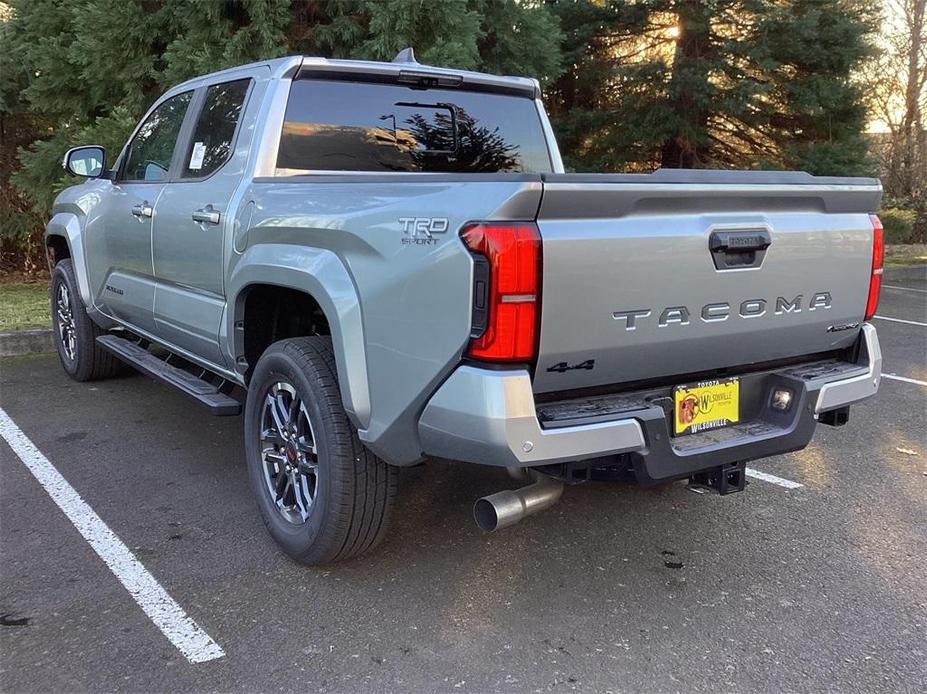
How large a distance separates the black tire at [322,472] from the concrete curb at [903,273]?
39.7 feet

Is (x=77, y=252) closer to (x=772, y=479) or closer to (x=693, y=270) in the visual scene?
(x=693, y=270)

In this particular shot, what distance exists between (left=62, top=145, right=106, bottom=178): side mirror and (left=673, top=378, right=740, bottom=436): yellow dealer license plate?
13.7 feet

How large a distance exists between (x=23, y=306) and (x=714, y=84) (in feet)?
30.3

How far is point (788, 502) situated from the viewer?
158 inches

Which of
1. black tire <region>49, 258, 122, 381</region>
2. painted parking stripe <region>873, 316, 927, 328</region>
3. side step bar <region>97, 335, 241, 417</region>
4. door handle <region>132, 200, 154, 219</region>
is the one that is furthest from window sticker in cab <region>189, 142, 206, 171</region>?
painted parking stripe <region>873, 316, 927, 328</region>

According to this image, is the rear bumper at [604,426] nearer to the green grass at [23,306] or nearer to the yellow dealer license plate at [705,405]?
the yellow dealer license plate at [705,405]

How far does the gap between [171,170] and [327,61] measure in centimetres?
118

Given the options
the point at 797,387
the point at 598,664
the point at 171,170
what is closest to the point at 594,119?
the point at 171,170

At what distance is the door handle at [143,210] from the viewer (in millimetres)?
4450

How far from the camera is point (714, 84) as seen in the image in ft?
37.9

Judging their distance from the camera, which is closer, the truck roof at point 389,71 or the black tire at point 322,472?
the black tire at point 322,472

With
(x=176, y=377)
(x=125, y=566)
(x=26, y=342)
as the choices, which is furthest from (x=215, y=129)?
(x=26, y=342)

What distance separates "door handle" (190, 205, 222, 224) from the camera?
3.72 m

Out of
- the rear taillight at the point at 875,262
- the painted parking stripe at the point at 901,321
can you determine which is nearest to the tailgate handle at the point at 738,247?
the rear taillight at the point at 875,262
